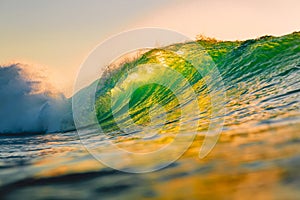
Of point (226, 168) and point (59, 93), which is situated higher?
point (59, 93)

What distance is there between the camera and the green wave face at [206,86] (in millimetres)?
4867

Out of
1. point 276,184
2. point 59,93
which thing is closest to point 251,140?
point 276,184

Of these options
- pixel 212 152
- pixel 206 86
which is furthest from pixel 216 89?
pixel 212 152

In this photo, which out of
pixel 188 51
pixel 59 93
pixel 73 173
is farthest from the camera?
pixel 59 93

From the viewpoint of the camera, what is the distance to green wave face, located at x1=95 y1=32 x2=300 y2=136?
16.0ft

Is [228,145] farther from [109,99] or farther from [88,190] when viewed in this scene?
[109,99]

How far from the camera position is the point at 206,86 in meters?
8.69

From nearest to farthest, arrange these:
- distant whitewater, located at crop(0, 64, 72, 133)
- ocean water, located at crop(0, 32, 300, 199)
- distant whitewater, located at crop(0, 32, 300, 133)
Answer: ocean water, located at crop(0, 32, 300, 199)
distant whitewater, located at crop(0, 32, 300, 133)
distant whitewater, located at crop(0, 64, 72, 133)

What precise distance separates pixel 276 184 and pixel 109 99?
36.7 ft

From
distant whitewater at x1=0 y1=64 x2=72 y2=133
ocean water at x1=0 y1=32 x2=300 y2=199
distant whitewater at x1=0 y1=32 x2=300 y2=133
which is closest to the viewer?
ocean water at x1=0 y1=32 x2=300 y2=199

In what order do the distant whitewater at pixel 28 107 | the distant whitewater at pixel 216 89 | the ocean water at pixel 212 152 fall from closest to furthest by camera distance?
1. the ocean water at pixel 212 152
2. the distant whitewater at pixel 216 89
3. the distant whitewater at pixel 28 107

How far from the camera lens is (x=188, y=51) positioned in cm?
1294

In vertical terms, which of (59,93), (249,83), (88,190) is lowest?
(88,190)

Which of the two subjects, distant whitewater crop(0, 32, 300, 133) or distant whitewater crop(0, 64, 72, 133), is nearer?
distant whitewater crop(0, 32, 300, 133)
